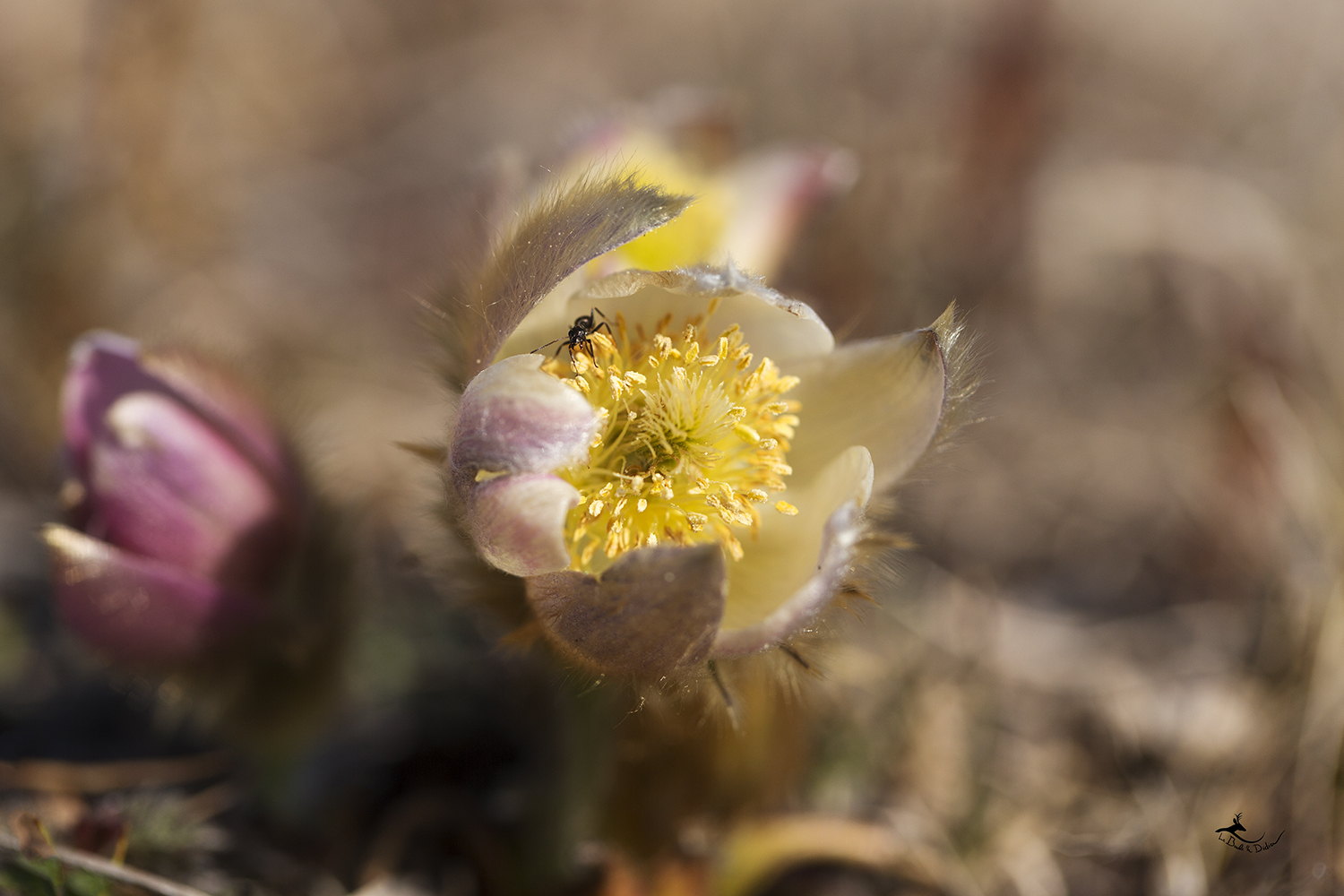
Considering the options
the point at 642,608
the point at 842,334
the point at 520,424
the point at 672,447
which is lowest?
the point at 642,608

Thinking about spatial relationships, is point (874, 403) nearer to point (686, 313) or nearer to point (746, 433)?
point (746, 433)

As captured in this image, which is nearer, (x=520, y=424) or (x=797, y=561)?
(x=520, y=424)

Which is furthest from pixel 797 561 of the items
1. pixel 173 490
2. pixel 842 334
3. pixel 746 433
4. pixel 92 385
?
pixel 92 385

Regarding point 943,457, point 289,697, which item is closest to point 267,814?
point 289,697

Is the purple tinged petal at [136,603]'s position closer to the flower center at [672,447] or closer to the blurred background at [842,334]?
the blurred background at [842,334]
